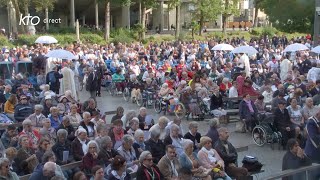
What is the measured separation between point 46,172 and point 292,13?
23285mm

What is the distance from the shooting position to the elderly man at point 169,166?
9.01m

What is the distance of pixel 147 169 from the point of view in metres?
8.58

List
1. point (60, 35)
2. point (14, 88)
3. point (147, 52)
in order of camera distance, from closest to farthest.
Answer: point (14, 88) < point (147, 52) < point (60, 35)

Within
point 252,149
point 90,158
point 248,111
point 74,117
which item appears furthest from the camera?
point 248,111

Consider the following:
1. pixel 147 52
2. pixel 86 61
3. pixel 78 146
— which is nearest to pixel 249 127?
pixel 78 146

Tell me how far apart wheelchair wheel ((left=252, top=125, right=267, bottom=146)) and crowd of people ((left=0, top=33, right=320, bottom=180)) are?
468mm

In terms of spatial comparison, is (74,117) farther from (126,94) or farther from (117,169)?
(126,94)

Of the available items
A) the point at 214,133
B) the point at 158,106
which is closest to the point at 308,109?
the point at 214,133

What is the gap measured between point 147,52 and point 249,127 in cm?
2028

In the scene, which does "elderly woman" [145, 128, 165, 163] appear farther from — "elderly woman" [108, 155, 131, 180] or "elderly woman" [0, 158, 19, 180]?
"elderly woman" [0, 158, 19, 180]

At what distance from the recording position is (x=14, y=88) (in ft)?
57.9

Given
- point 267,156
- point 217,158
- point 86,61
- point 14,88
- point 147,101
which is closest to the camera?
point 217,158

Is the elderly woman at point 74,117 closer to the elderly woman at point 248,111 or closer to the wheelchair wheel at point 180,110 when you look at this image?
the elderly woman at point 248,111

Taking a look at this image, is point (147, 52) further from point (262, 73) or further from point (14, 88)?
point (14, 88)
